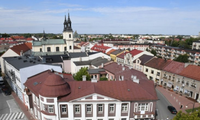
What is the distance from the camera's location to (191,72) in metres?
45.2

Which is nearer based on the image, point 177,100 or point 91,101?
point 91,101

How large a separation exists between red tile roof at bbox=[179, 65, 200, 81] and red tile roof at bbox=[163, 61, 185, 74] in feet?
4.99

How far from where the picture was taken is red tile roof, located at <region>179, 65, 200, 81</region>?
4300 centimetres

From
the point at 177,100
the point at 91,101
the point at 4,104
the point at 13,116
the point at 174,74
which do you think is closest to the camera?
the point at 91,101

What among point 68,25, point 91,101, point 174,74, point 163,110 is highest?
point 68,25

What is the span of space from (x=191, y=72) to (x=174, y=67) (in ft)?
21.4

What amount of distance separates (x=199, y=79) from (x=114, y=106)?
97.3ft

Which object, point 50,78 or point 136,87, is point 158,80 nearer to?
point 136,87

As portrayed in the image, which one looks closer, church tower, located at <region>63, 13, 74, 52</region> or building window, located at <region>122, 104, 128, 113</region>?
building window, located at <region>122, 104, 128, 113</region>

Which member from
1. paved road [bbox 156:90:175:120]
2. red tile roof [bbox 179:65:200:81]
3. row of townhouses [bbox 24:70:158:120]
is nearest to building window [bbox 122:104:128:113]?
row of townhouses [bbox 24:70:158:120]

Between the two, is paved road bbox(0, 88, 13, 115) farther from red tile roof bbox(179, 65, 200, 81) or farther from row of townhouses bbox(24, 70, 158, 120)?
red tile roof bbox(179, 65, 200, 81)

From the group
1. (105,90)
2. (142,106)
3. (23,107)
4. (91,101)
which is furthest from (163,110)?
(23,107)

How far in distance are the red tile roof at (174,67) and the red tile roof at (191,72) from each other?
152 cm

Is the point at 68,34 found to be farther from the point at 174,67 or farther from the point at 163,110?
the point at 163,110
